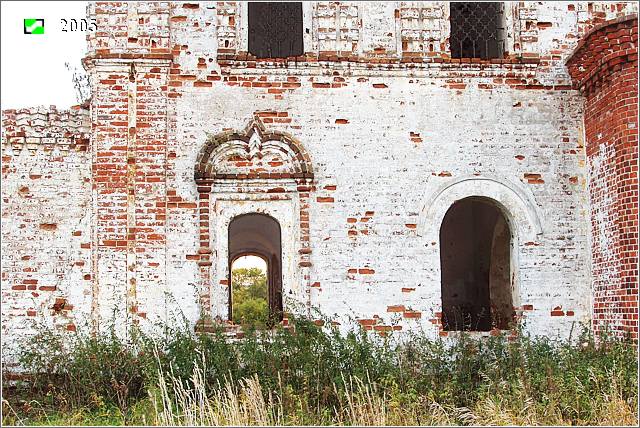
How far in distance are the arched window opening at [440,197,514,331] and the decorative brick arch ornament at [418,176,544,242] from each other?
7.29 feet

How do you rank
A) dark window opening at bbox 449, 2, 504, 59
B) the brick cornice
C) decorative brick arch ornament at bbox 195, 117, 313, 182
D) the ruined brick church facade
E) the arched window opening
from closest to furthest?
the brick cornice < the ruined brick church facade < decorative brick arch ornament at bbox 195, 117, 313, 182 < dark window opening at bbox 449, 2, 504, 59 < the arched window opening

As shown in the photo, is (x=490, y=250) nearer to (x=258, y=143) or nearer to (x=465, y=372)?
(x=465, y=372)

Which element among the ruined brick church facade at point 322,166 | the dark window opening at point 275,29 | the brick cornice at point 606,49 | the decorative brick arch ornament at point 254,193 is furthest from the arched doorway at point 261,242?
the brick cornice at point 606,49

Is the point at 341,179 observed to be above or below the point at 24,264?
above

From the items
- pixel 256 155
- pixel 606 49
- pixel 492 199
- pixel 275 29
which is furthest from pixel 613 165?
pixel 275 29

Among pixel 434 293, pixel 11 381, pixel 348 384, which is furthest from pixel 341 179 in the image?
pixel 11 381

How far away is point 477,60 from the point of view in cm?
1102

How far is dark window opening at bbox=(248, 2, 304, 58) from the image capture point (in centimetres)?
1334

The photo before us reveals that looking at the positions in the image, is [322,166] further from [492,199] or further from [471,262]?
[471,262]

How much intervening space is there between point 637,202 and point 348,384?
4.03 meters

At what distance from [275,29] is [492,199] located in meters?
4.85

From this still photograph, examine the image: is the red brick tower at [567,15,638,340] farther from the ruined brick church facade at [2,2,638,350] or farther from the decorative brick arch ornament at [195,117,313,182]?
the decorative brick arch ornament at [195,117,313,182]

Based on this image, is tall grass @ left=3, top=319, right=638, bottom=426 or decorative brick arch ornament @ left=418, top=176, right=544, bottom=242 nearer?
tall grass @ left=3, top=319, right=638, bottom=426

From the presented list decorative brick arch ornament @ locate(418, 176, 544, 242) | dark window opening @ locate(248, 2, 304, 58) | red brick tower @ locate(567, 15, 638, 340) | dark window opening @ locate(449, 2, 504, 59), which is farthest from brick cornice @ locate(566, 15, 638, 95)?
dark window opening @ locate(248, 2, 304, 58)
